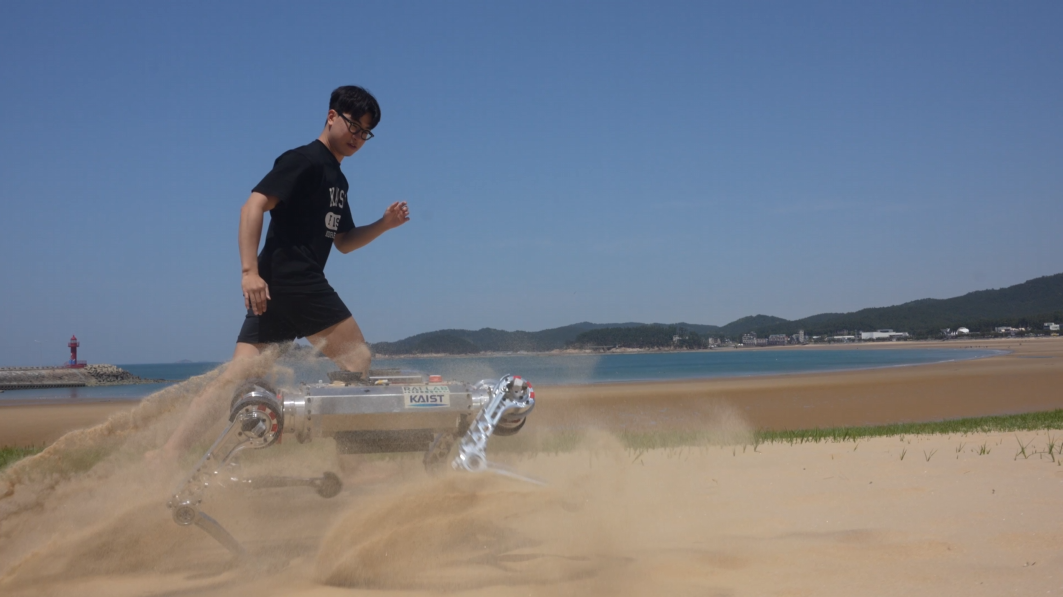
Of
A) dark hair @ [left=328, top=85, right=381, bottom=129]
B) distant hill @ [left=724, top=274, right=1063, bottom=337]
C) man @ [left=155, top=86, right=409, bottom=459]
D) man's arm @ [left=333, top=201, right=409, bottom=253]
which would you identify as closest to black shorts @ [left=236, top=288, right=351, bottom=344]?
man @ [left=155, top=86, right=409, bottom=459]

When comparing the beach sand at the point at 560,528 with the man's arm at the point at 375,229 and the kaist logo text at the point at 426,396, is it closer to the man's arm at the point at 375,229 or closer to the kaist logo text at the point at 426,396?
the kaist logo text at the point at 426,396

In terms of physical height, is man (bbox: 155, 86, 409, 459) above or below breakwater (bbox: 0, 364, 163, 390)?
above

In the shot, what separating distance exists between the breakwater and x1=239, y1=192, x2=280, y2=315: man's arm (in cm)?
4160

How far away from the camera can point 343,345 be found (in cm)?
350

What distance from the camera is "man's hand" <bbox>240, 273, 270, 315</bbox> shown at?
3070mm

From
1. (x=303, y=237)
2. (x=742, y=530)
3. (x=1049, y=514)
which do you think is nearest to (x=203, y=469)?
(x=303, y=237)

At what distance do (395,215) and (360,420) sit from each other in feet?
4.69

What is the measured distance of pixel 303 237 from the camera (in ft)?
11.5

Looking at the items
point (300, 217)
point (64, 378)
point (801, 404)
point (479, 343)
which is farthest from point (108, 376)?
point (300, 217)

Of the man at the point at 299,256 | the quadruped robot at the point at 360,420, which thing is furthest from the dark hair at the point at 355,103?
the quadruped robot at the point at 360,420

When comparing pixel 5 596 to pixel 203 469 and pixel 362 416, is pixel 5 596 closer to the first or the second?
pixel 203 469

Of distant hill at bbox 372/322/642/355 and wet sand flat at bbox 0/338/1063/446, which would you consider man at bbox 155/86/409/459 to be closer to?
distant hill at bbox 372/322/642/355

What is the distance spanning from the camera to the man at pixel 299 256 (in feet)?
10.4

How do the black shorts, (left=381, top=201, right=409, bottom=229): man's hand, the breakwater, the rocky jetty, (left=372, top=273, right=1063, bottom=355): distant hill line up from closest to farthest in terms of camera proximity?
1. the black shorts
2. (left=381, top=201, right=409, bottom=229): man's hand
3. the breakwater
4. the rocky jetty
5. (left=372, top=273, right=1063, bottom=355): distant hill
